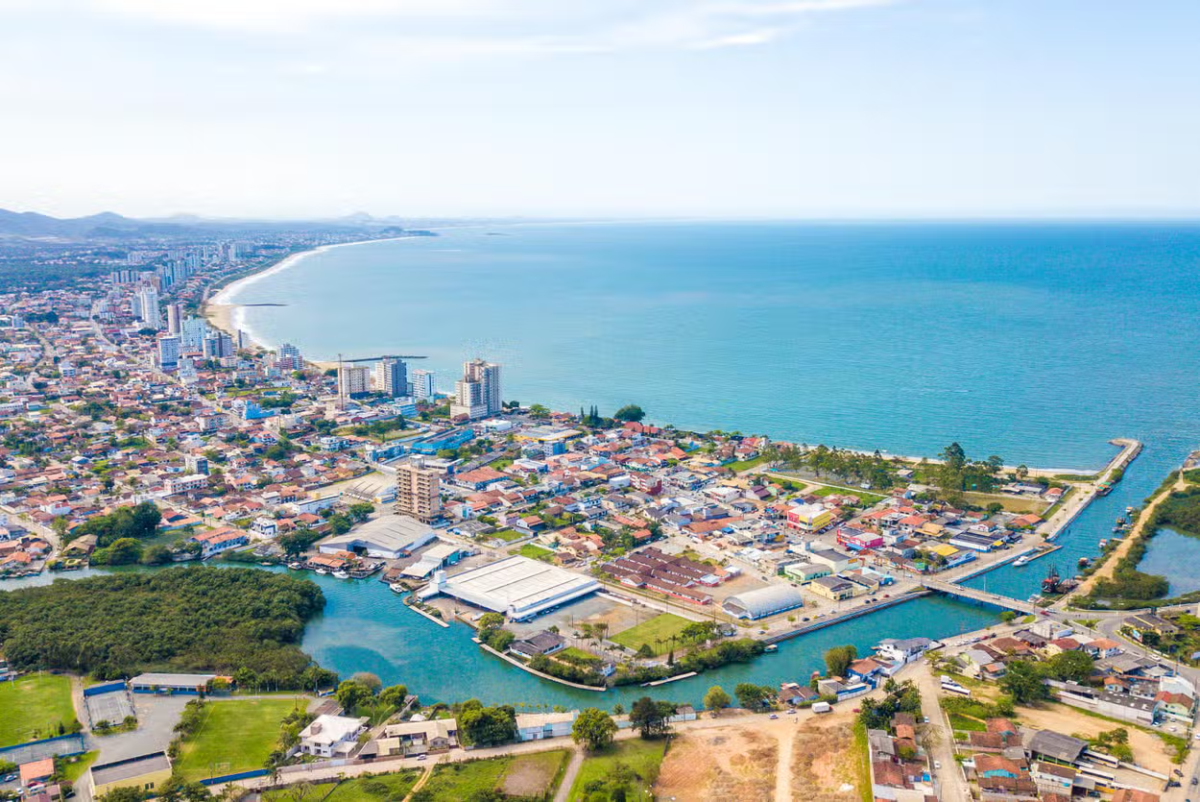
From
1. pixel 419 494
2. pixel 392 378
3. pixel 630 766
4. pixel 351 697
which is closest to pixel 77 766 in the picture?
pixel 351 697

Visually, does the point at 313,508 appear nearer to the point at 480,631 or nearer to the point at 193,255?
the point at 480,631

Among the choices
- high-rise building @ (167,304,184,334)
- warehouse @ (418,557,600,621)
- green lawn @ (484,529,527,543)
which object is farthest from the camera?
high-rise building @ (167,304,184,334)

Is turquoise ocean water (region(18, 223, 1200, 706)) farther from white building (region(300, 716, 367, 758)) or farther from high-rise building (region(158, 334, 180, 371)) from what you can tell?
high-rise building (region(158, 334, 180, 371))

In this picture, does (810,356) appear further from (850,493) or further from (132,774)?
(132,774)

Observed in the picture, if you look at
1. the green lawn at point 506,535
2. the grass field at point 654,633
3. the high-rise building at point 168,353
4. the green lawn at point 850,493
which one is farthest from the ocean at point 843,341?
the green lawn at point 506,535

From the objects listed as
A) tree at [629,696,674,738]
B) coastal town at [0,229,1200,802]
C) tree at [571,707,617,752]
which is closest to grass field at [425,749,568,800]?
coastal town at [0,229,1200,802]

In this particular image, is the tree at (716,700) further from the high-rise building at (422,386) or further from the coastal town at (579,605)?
the high-rise building at (422,386)
